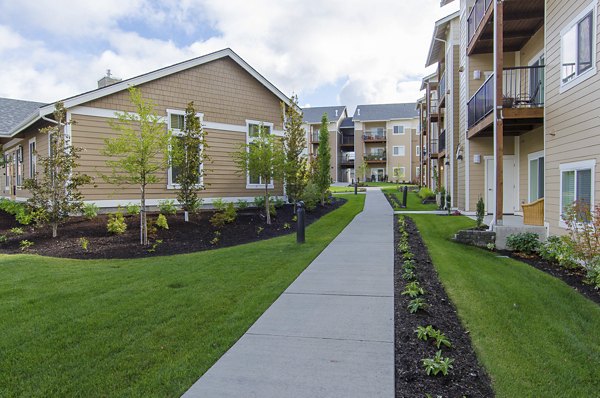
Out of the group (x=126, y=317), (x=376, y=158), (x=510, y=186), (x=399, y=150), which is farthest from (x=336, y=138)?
(x=126, y=317)

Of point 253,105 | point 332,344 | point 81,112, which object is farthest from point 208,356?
point 253,105

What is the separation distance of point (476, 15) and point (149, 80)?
11563 millimetres

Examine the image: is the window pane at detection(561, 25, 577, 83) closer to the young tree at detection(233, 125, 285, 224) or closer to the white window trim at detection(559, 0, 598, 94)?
the white window trim at detection(559, 0, 598, 94)

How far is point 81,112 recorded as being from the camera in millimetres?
12180

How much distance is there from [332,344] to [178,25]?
14.2 meters

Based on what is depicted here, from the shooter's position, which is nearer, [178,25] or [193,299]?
[193,299]

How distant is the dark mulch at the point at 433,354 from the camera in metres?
3.07

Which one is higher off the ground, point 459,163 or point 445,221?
point 459,163

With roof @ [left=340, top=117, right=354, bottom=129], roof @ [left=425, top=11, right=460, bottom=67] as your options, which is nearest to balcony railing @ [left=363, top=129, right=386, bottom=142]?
roof @ [left=340, top=117, right=354, bottom=129]

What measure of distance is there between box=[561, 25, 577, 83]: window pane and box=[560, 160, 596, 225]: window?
1937 mm

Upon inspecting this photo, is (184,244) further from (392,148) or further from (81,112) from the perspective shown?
(392,148)

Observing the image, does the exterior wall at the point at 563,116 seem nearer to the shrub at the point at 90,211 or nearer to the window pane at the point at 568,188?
the window pane at the point at 568,188

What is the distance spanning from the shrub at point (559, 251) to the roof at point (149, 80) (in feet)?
38.6

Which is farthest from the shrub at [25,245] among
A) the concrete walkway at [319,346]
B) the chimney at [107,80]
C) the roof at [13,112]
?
the roof at [13,112]
